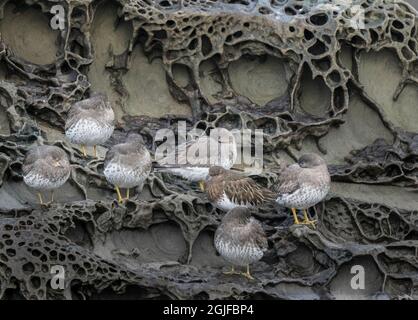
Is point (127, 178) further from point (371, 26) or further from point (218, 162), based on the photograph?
point (371, 26)

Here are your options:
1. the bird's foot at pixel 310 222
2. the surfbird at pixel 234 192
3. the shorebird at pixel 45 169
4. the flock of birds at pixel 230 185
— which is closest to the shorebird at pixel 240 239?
A: the flock of birds at pixel 230 185

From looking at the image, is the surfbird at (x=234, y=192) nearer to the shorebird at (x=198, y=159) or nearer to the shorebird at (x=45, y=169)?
the shorebird at (x=198, y=159)

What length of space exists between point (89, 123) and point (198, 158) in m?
1.32

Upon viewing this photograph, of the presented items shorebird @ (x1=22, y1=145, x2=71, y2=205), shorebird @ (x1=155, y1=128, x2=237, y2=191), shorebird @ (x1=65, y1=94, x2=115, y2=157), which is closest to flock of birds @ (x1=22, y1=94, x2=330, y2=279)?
shorebird @ (x1=22, y1=145, x2=71, y2=205)

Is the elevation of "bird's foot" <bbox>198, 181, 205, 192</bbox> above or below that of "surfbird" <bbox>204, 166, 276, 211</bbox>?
above

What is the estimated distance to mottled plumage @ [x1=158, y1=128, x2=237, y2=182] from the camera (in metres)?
13.8

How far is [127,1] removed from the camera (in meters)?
15.9

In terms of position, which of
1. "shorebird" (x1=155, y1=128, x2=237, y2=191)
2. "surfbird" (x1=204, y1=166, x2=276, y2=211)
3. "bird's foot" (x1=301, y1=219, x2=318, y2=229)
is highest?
"shorebird" (x1=155, y1=128, x2=237, y2=191)

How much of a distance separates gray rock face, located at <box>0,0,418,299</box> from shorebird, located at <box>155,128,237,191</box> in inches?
7.2

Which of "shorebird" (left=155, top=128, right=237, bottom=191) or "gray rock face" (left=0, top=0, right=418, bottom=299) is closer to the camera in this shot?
"gray rock face" (left=0, top=0, right=418, bottom=299)

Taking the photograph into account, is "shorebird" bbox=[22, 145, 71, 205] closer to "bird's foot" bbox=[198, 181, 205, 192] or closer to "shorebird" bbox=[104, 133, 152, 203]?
"shorebird" bbox=[104, 133, 152, 203]

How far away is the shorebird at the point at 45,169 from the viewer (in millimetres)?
12602

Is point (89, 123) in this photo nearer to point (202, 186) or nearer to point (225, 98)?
point (202, 186)

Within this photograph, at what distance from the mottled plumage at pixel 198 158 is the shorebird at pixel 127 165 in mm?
795
